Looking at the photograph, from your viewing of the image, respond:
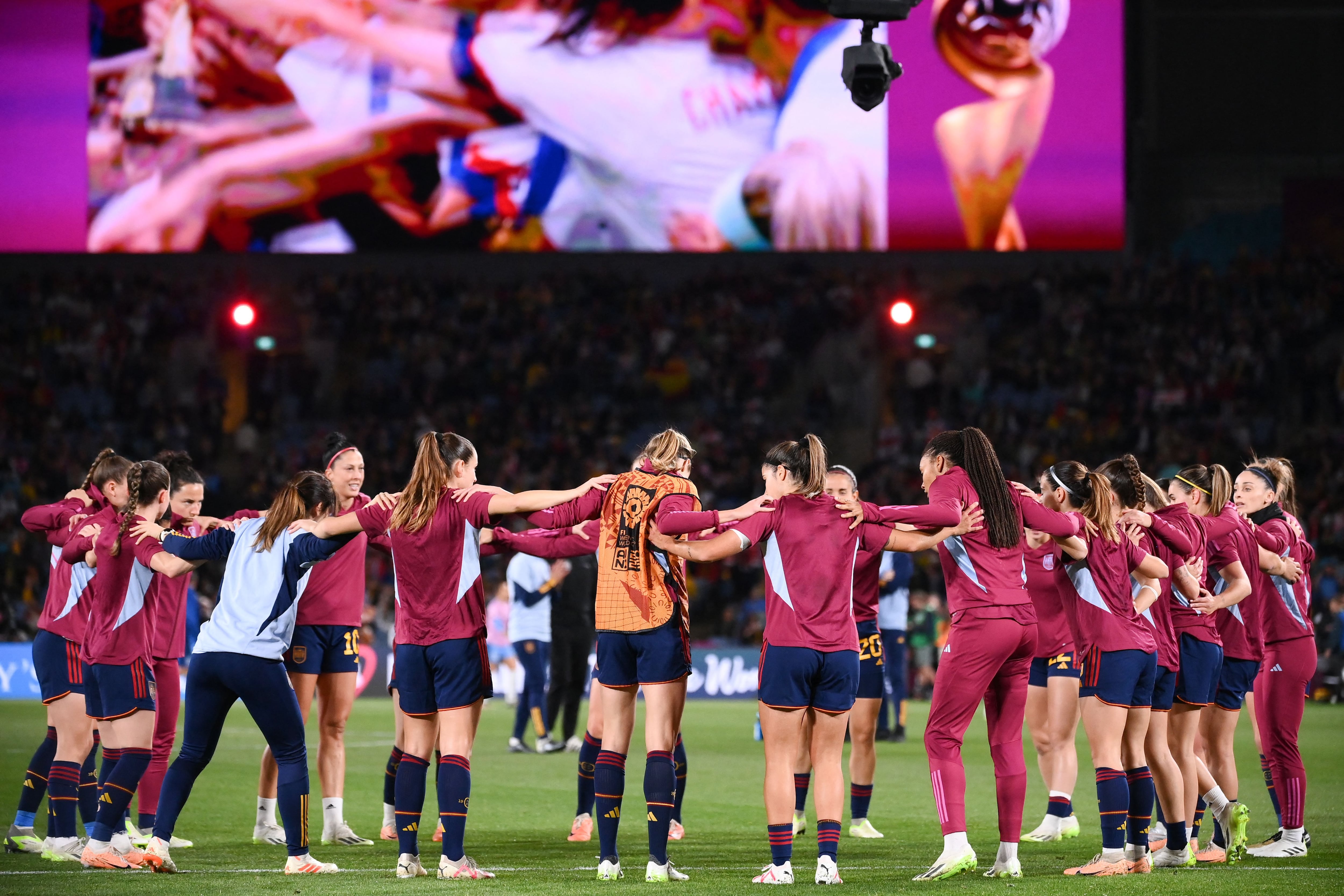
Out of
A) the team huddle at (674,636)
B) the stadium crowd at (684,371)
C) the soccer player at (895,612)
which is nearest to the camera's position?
the team huddle at (674,636)

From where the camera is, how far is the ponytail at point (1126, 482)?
8047 millimetres

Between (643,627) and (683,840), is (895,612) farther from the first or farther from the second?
(643,627)

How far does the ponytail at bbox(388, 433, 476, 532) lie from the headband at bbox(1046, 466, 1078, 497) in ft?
10.1

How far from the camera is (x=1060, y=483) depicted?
26.1 ft

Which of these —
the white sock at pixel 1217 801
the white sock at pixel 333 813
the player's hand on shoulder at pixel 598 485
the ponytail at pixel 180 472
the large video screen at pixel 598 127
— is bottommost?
the white sock at pixel 333 813

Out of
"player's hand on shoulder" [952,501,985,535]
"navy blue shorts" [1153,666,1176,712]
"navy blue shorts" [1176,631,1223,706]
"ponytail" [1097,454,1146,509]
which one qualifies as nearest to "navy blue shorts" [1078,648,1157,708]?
"navy blue shorts" [1153,666,1176,712]

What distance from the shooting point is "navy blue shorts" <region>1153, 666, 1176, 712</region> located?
7996mm

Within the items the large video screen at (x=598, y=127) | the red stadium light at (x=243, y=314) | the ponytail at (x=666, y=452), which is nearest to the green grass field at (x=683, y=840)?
the ponytail at (x=666, y=452)

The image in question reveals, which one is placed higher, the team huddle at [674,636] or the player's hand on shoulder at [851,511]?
the player's hand on shoulder at [851,511]

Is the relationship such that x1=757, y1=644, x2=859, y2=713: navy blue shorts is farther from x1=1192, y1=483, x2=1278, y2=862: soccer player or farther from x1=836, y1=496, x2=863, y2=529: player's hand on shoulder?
x1=1192, y1=483, x2=1278, y2=862: soccer player

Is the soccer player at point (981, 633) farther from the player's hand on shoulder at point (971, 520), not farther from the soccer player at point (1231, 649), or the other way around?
the soccer player at point (1231, 649)

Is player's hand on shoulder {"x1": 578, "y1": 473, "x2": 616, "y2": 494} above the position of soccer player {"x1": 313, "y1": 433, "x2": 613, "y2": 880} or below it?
above

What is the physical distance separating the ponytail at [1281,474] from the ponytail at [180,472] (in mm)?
6239

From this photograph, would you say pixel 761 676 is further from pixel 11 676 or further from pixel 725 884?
pixel 11 676
